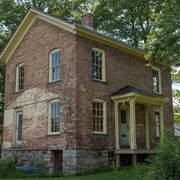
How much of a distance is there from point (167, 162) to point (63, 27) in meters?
11.2

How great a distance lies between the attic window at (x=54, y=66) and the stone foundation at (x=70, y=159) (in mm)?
4178

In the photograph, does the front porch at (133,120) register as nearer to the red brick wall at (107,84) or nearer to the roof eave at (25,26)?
the red brick wall at (107,84)

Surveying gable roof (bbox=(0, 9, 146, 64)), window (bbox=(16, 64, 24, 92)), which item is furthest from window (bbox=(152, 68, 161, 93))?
window (bbox=(16, 64, 24, 92))

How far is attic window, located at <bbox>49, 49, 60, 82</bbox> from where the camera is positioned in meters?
16.6

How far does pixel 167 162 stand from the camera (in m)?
7.10

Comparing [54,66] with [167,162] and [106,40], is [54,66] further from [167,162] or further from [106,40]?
[167,162]

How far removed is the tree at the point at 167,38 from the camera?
13.7m

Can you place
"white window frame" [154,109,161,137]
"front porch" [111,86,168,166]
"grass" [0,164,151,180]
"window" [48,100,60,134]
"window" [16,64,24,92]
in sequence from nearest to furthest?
"grass" [0,164,151,180], "front porch" [111,86,168,166], "window" [48,100,60,134], "window" [16,64,24,92], "white window frame" [154,109,161,137]

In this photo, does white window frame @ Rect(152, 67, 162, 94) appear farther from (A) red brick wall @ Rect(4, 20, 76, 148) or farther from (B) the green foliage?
(B) the green foliage

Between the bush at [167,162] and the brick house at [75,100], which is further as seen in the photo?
the brick house at [75,100]

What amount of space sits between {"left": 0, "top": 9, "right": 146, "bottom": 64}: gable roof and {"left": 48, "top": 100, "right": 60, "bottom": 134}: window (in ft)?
13.4

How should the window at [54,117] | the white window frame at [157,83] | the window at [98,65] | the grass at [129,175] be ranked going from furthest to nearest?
the white window frame at [157,83] < the window at [98,65] < the window at [54,117] < the grass at [129,175]

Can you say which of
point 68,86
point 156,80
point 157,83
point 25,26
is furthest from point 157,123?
point 25,26

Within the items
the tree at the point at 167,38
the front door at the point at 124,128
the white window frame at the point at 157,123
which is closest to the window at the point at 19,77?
the front door at the point at 124,128
